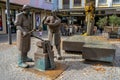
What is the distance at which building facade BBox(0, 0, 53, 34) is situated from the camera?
13.7 m

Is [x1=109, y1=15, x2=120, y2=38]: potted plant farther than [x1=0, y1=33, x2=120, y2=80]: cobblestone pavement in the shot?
Yes

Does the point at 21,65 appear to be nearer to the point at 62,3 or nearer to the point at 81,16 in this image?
the point at 81,16

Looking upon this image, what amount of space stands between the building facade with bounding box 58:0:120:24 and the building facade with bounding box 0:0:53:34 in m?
2.34

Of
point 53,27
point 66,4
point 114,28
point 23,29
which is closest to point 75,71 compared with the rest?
point 53,27

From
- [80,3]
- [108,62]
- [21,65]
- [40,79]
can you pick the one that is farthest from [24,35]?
[80,3]

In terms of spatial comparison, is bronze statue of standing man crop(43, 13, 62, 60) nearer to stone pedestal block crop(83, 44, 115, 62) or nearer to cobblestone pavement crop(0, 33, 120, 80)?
cobblestone pavement crop(0, 33, 120, 80)

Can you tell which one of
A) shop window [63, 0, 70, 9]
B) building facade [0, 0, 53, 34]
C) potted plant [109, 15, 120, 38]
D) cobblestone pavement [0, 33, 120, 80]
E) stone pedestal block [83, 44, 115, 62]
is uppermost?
shop window [63, 0, 70, 9]

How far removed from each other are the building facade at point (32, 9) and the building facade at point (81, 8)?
234 centimetres

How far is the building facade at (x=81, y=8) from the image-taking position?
21.5 meters

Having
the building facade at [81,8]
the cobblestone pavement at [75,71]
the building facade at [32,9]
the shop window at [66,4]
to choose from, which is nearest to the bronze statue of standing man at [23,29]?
the cobblestone pavement at [75,71]

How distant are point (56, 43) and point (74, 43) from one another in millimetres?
973

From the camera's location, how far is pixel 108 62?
5.04 m

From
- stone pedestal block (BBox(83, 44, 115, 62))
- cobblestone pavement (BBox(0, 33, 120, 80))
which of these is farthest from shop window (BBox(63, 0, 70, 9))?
stone pedestal block (BBox(83, 44, 115, 62))

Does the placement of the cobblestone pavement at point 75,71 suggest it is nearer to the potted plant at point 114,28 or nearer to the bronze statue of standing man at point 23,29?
the bronze statue of standing man at point 23,29
